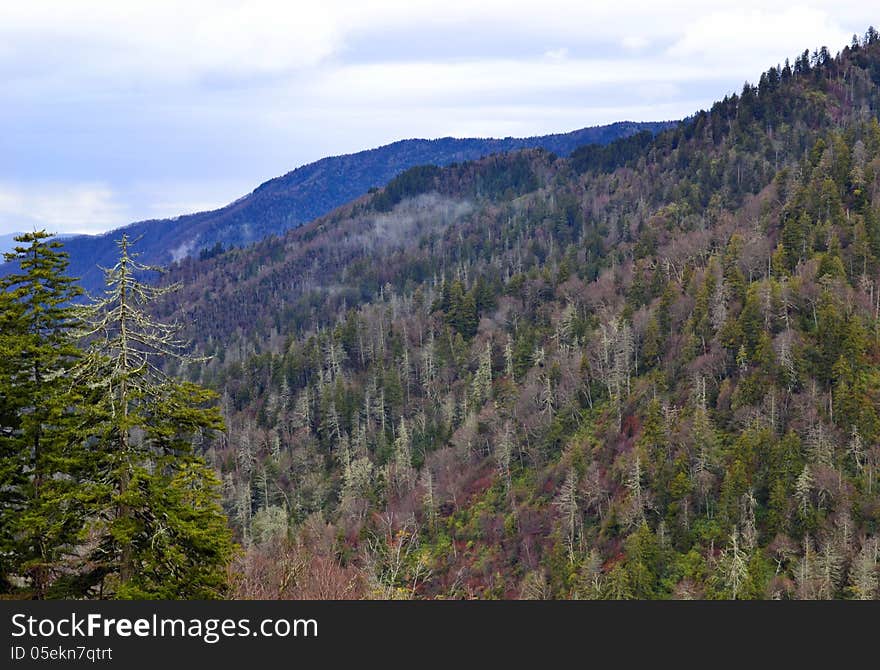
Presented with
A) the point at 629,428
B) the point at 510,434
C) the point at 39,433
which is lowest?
the point at 510,434

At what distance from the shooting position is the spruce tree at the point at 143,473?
64.2 feet

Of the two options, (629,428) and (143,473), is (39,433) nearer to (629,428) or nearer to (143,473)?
(143,473)

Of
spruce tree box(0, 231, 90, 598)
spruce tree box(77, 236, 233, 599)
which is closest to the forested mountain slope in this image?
spruce tree box(77, 236, 233, 599)

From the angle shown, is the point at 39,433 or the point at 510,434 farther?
the point at 510,434

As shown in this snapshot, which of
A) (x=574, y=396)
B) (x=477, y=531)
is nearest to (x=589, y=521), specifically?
(x=477, y=531)

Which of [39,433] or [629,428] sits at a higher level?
[39,433]

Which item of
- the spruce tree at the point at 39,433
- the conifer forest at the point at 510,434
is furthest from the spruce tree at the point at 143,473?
the spruce tree at the point at 39,433

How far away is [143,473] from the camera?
63.7 ft

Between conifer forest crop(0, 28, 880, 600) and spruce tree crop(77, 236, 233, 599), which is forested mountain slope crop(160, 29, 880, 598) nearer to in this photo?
conifer forest crop(0, 28, 880, 600)

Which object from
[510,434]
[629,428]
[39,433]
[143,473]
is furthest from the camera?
[510,434]

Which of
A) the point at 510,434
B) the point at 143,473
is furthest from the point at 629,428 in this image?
the point at 143,473

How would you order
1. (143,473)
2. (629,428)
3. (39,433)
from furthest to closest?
(629,428)
(39,433)
(143,473)

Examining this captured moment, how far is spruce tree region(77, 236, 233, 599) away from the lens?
1956 centimetres

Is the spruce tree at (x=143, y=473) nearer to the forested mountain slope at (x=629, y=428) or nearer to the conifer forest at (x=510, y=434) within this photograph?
Result: the conifer forest at (x=510, y=434)
